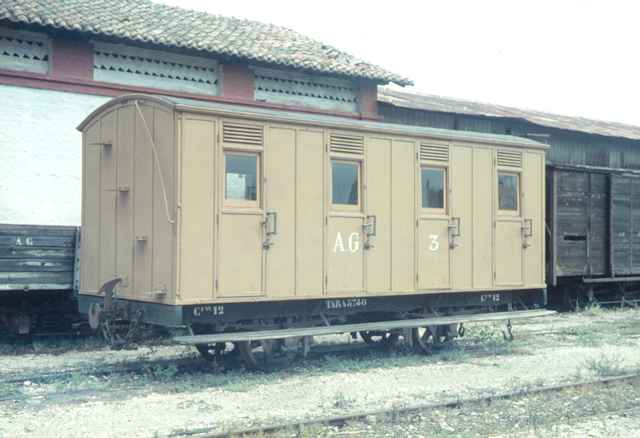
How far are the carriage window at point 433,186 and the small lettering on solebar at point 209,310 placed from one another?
142 inches

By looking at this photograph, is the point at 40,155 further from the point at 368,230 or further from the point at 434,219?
the point at 434,219

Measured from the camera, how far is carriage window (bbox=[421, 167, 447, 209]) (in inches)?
448

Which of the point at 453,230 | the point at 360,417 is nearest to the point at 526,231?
the point at 453,230

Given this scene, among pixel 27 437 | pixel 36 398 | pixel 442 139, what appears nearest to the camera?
pixel 27 437

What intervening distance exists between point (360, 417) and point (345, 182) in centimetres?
390

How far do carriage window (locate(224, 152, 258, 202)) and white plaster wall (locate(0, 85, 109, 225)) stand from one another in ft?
21.3

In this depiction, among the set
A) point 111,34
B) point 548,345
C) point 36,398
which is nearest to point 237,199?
point 36,398

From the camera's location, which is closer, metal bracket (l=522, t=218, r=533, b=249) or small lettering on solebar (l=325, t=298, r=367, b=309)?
small lettering on solebar (l=325, t=298, r=367, b=309)

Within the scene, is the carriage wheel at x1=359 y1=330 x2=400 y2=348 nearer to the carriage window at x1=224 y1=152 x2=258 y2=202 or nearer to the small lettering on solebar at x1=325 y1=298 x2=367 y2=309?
the small lettering on solebar at x1=325 y1=298 x2=367 y2=309

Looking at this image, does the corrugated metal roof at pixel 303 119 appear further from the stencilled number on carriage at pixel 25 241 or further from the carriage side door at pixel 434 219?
the stencilled number on carriage at pixel 25 241

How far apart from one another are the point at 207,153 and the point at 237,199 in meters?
0.70

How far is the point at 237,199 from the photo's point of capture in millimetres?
9547

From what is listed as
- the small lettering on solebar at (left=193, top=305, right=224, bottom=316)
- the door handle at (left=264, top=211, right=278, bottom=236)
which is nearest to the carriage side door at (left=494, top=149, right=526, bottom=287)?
the door handle at (left=264, top=211, right=278, bottom=236)

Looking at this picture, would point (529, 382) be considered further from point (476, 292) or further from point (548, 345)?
point (548, 345)
